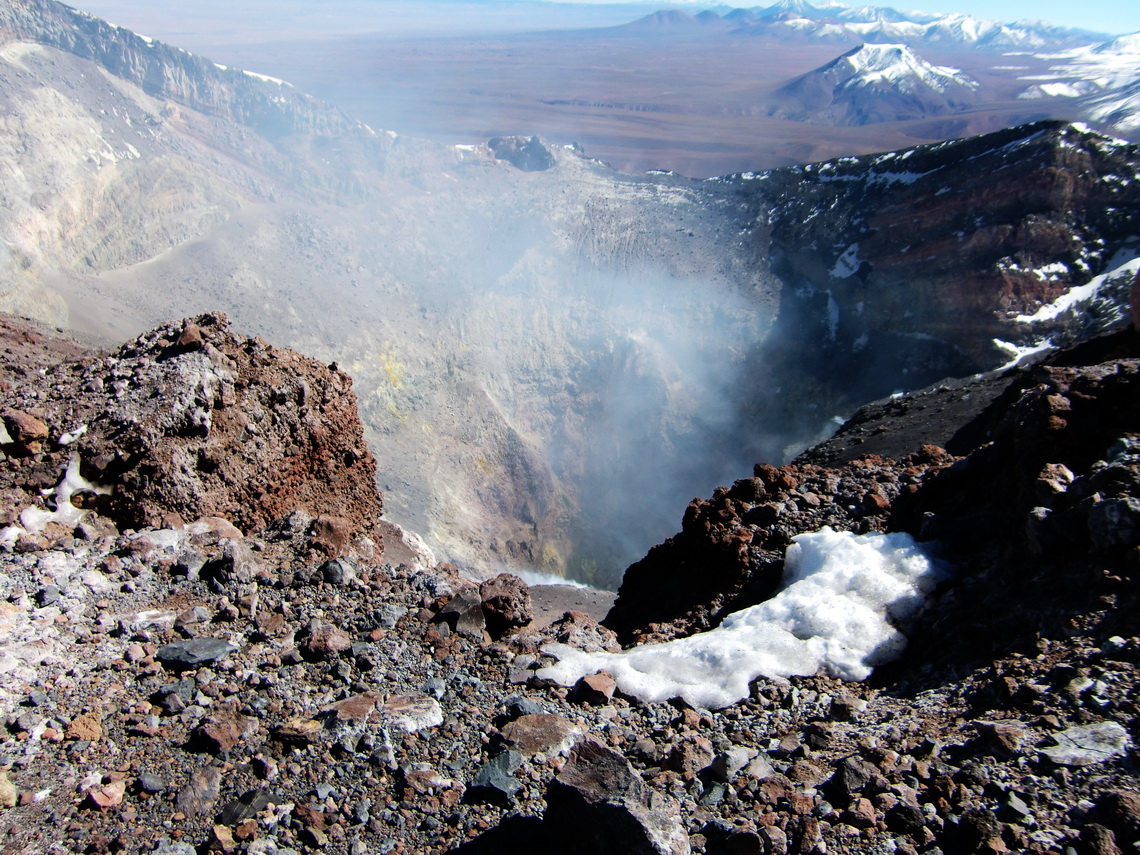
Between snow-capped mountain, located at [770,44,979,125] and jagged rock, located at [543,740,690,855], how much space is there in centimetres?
13938

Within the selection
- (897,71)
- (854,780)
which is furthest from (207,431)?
(897,71)

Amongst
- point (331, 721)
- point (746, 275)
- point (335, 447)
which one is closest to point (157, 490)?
point (335, 447)

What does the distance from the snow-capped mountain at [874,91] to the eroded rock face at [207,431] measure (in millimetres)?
134218

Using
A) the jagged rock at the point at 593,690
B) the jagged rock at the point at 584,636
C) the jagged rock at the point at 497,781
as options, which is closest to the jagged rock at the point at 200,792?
the jagged rock at the point at 497,781

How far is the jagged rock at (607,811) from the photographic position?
347cm

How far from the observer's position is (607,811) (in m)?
3.56

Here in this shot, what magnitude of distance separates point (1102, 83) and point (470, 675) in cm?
15722

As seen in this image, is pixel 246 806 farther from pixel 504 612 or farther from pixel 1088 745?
pixel 1088 745

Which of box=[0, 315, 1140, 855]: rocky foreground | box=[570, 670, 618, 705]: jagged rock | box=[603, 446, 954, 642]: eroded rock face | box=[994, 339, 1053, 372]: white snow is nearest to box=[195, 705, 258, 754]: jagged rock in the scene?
box=[0, 315, 1140, 855]: rocky foreground

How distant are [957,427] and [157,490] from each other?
15305 millimetres

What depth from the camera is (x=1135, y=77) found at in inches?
4678

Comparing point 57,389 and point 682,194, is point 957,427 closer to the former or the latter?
point 57,389

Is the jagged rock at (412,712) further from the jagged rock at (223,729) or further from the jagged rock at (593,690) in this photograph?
the jagged rock at (593,690)

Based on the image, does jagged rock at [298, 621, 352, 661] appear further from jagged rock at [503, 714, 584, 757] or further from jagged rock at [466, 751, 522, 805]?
jagged rock at [466, 751, 522, 805]
